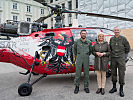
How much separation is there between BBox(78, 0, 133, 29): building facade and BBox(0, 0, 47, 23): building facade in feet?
43.7

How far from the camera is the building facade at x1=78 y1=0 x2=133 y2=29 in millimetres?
18925

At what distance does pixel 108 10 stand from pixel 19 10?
1931cm

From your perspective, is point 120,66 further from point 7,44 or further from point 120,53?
point 7,44

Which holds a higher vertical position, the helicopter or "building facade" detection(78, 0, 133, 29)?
"building facade" detection(78, 0, 133, 29)

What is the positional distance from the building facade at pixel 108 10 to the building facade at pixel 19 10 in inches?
524

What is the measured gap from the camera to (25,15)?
3134 cm

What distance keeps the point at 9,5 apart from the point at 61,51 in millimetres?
28654

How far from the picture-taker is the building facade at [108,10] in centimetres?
1892

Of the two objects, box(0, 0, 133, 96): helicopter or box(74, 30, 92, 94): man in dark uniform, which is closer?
box(74, 30, 92, 94): man in dark uniform

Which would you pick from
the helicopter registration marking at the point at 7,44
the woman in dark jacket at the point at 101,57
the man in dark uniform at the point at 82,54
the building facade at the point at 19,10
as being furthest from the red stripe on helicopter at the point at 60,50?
the building facade at the point at 19,10

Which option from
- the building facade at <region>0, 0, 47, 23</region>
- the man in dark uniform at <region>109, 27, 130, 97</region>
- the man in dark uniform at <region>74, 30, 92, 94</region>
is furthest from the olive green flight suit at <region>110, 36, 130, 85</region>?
→ the building facade at <region>0, 0, 47, 23</region>

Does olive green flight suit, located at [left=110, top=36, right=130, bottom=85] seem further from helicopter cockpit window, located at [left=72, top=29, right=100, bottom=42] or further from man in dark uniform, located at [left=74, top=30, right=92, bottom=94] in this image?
helicopter cockpit window, located at [left=72, top=29, right=100, bottom=42]

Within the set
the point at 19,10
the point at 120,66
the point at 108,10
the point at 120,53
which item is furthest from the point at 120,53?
the point at 19,10

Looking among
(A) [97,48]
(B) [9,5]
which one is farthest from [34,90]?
(B) [9,5]
